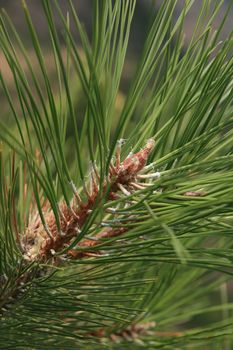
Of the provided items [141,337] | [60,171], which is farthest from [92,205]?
[141,337]

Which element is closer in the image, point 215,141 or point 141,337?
point 215,141

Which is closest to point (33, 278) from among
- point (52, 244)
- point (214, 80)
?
point (52, 244)

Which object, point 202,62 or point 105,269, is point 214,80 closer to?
point 202,62

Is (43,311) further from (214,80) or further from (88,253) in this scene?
(214,80)

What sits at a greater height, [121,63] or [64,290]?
[121,63]

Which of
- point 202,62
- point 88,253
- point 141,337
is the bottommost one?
point 141,337

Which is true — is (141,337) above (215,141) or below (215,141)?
below

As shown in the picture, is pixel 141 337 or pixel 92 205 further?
pixel 141 337

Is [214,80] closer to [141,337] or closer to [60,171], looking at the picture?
[60,171]
